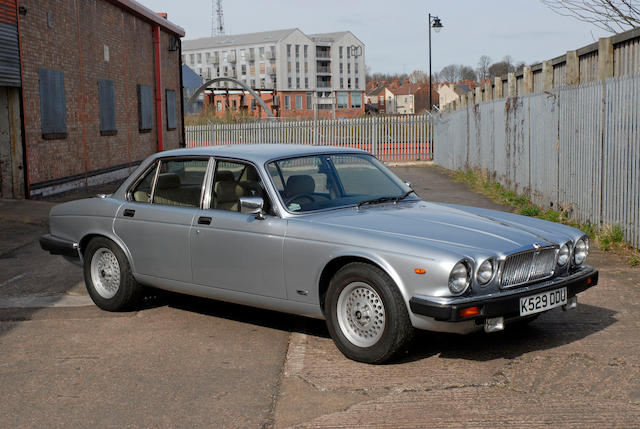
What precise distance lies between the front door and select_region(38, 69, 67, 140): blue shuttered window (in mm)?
12526

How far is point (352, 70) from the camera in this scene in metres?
144

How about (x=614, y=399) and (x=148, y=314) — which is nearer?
(x=614, y=399)

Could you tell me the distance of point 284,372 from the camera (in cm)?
549

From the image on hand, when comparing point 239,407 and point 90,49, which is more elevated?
point 90,49

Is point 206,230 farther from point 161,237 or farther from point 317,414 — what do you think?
point 317,414

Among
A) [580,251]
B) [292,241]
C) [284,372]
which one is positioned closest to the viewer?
[284,372]

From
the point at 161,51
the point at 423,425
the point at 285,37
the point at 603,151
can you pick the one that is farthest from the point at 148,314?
the point at 285,37

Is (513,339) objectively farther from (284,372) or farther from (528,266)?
(284,372)

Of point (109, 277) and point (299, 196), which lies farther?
point (109, 277)

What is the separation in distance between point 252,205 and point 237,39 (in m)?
141

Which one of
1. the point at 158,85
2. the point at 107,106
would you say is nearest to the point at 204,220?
the point at 107,106

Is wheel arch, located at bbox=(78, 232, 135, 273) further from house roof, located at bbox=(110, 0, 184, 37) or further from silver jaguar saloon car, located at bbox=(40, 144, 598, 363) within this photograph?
house roof, located at bbox=(110, 0, 184, 37)

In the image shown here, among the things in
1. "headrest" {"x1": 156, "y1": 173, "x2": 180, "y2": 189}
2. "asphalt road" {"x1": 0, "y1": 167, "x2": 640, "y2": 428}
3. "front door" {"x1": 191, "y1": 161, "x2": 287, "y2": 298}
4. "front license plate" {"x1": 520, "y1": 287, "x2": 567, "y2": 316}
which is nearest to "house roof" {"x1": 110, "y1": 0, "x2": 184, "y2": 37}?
"headrest" {"x1": 156, "y1": 173, "x2": 180, "y2": 189}

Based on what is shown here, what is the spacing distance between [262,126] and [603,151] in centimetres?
2759
